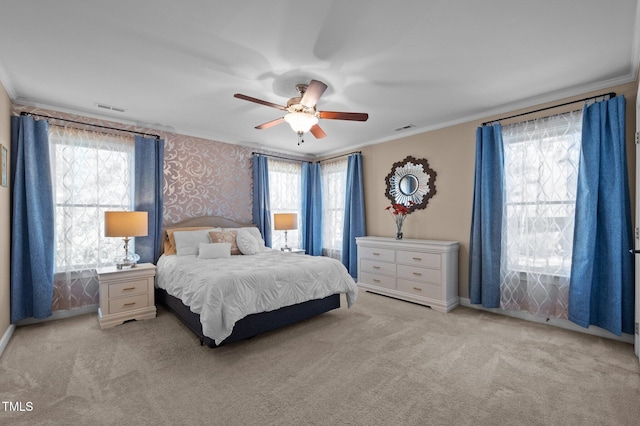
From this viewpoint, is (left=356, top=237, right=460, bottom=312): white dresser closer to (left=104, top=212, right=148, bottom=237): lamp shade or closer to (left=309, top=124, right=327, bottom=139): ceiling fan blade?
(left=309, top=124, right=327, bottom=139): ceiling fan blade

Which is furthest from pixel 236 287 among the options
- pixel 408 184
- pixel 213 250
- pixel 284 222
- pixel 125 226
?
pixel 408 184

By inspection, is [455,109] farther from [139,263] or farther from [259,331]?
[139,263]

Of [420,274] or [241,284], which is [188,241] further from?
Answer: [420,274]

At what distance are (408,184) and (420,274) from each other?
145 centimetres

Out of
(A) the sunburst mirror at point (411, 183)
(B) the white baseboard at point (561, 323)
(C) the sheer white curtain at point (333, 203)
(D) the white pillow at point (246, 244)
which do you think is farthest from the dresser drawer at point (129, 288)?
(B) the white baseboard at point (561, 323)

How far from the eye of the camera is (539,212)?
10.9 ft

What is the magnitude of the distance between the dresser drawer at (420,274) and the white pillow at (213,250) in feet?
7.95

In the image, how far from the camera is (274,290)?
2.90 meters

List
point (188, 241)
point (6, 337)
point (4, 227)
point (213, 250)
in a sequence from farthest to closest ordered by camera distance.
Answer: point (188, 241), point (213, 250), point (4, 227), point (6, 337)

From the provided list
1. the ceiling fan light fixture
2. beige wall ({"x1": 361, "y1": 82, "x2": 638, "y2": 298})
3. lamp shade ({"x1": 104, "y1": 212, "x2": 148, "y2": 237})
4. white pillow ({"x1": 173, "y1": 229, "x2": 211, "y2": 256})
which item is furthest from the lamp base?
beige wall ({"x1": 361, "y1": 82, "x2": 638, "y2": 298})

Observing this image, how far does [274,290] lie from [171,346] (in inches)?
42.0

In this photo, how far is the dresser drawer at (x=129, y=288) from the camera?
10.9ft

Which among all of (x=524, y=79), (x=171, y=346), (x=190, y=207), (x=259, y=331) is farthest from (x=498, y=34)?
(x=190, y=207)

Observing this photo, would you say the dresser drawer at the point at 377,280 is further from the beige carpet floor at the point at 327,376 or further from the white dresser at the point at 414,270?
the beige carpet floor at the point at 327,376
